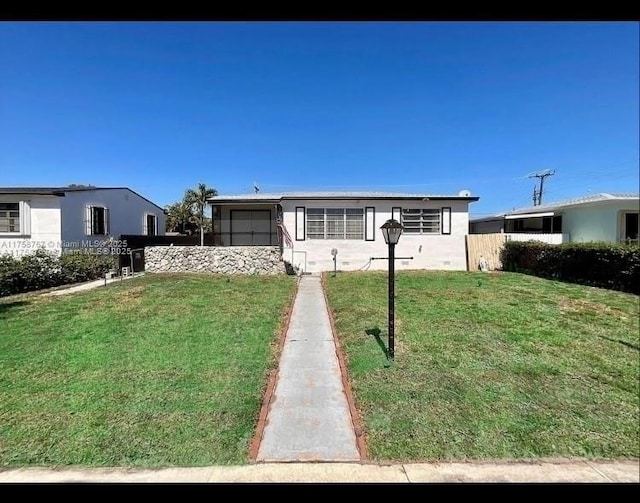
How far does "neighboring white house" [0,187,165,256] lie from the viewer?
431 inches

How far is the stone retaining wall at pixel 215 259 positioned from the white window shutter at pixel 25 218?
345 cm

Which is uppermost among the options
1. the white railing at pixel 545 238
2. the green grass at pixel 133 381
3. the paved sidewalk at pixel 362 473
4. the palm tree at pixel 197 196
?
the palm tree at pixel 197 196

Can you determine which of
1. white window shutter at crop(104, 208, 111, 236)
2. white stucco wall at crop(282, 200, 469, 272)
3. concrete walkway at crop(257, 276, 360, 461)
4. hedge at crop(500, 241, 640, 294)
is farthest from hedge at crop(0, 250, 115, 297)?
hedge at crop(500, 241, 640, 294)

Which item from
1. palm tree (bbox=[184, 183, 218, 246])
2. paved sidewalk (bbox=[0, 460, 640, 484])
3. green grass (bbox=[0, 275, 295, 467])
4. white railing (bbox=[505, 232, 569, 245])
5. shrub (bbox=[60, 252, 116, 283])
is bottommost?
paved sidewalk (bbox=[0, 460, 640, 484])

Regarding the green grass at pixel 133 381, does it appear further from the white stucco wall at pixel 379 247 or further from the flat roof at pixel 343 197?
the flat roof at pixel 343 197

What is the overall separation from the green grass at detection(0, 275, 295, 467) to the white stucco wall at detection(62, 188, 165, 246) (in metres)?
5.78

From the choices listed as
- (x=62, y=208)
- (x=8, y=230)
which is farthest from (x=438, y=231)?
(x=8, y=230)

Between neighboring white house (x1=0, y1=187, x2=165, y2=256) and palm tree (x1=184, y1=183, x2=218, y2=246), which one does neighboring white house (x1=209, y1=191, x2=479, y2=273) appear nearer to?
neighboring white house (x1=0, y1=187, x2=165, y2=256)

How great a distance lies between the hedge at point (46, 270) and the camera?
9.60m

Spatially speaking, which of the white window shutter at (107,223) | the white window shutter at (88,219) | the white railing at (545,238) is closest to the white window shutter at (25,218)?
the white window shutter at (88,219)

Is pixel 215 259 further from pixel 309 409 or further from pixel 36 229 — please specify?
pixel 309 409

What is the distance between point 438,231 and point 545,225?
366 centimetres

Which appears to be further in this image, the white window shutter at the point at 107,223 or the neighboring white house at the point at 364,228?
the white window shutter at the point at 107,223

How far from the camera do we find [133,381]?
3645 mm
